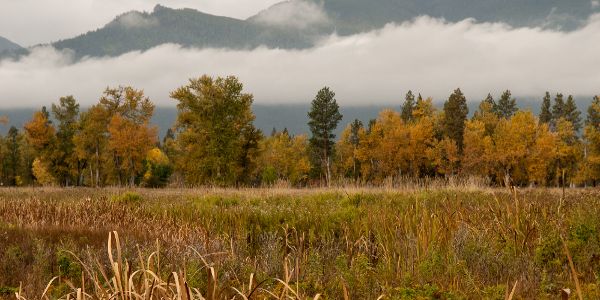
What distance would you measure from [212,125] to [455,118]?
30109 millimetres

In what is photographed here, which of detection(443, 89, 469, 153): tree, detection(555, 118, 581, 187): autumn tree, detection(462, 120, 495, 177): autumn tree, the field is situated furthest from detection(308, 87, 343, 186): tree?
the field

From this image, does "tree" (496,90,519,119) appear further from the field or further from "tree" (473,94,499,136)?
the field

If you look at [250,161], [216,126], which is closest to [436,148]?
[250,161]

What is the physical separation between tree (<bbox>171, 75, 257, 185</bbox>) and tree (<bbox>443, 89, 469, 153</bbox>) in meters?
25.6

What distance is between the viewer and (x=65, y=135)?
5050cm

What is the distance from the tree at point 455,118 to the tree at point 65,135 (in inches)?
1561

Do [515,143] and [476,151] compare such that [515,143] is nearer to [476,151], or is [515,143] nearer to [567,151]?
[476,151]

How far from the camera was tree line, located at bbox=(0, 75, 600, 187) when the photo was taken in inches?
1487

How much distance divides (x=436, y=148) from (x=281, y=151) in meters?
29.5

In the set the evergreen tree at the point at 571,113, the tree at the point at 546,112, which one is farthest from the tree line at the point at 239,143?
the tree at the point at 546,112

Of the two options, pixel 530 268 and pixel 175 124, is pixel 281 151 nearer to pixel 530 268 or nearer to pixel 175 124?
pixel 175 124

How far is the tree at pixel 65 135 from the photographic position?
49.7m

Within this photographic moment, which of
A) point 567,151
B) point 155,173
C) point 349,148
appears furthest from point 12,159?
point 567,151

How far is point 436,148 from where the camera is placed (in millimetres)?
51344
